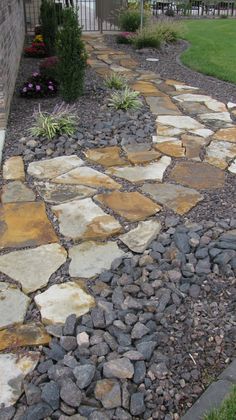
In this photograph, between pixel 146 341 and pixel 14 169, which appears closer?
pixel 146 341

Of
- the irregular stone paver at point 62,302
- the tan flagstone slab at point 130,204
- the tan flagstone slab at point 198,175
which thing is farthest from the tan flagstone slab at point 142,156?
the irregular stone paver at point 62,302

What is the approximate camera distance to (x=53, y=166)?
409 centimetres

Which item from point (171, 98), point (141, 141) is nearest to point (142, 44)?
point (171, 98)

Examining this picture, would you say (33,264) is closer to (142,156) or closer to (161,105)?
(142,156)

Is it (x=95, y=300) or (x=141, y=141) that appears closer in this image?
(x=95, y=300)

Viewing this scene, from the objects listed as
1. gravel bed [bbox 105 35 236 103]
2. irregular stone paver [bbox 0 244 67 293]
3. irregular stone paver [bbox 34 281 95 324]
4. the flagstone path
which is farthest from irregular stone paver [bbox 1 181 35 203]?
gravel bed [bbox 105 35 236 103]

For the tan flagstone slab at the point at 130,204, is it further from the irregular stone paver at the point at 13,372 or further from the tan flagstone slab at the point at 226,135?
the tan flagstone slab at the point at 226,135

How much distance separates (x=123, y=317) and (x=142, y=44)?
830 centimetres

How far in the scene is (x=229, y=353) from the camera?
2193 mm

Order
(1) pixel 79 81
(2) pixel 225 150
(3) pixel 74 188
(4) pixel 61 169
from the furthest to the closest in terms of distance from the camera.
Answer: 1. (1) pixel 79 81
2. (2) pixel 225 150
3. (4) pixel 61 169
4. (3) pixel 74 188

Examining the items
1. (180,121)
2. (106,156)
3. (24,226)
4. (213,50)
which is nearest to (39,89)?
(180,121)

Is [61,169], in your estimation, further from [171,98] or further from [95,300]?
[171,98]

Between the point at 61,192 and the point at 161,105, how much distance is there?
2683mm

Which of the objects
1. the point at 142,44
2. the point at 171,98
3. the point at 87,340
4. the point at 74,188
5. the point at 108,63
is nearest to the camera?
the point at 87,340
